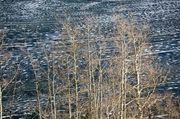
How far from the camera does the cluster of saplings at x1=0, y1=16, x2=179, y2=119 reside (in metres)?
24.1

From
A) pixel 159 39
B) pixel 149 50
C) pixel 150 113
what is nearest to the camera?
pixel 150 113

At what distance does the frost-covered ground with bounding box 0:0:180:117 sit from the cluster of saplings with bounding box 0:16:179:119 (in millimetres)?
1442

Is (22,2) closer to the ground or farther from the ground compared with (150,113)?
farther from the ground

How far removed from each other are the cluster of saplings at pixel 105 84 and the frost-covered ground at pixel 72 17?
4.73 feet

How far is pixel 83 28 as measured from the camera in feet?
138

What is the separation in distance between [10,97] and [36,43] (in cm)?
962

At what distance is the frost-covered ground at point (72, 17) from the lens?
36.6m

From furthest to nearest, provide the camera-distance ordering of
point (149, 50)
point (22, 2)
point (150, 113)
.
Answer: point (22, 2) < point (149, 50) < point (150, 113)

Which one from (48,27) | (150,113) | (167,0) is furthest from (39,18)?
(150,113)

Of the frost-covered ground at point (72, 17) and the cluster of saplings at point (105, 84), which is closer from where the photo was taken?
the cluster of saplings at point (105, 84)

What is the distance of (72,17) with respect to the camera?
46.1 m

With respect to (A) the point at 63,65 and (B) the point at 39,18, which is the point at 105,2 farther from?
(A) the point at 63,65

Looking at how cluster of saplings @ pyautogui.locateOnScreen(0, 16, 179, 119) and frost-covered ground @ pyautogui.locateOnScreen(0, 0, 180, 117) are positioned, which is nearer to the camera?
cluster of saplings @ pyautogui.locateOnScreen(0, 16, 179, 119)

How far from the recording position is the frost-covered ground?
1442 inches
